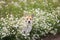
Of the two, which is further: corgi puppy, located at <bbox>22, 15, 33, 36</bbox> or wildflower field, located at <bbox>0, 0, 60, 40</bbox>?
wildflower field, located at <bbox>0, 0, 60, 40</bbox>

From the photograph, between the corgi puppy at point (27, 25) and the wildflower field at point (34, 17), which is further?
the wildflower field at point (34, 17)

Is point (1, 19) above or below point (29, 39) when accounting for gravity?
above

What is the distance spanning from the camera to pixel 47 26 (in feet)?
23.6

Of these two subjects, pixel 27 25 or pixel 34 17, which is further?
pixel 34 17

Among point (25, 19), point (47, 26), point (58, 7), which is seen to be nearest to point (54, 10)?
point (58, 7)

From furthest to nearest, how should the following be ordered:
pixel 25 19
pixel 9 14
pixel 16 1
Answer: pixel 16 1
pixel 9 14
pixel 25 19

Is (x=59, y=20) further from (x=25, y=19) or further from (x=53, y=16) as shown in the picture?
(x=25, y=19)

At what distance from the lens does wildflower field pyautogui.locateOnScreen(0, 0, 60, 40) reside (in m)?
6.87

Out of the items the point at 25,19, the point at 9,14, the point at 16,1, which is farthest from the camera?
the point at 16,1

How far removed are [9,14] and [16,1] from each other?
28.9 inches

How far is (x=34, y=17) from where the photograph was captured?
707 cm

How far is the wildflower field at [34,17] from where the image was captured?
687cm

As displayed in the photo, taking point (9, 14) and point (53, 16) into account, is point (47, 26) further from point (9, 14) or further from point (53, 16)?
point (9, 14)

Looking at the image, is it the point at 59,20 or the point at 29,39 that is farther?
the point at 59,20
